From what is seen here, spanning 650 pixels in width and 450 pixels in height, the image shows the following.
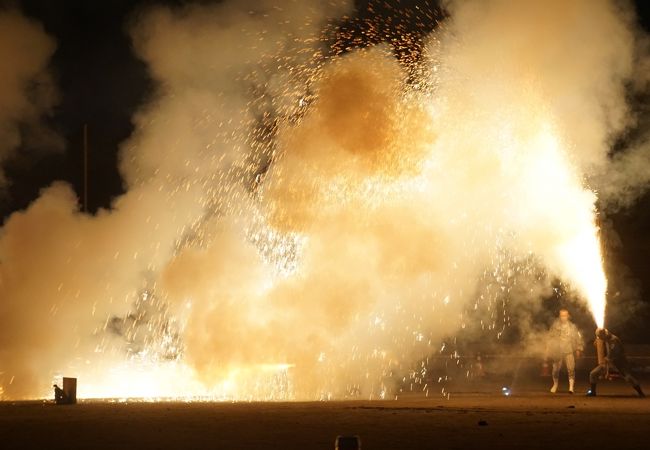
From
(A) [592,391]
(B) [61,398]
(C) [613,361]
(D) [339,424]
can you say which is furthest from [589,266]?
(B) [61,398]

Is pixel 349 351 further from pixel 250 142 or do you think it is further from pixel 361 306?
pixel 250 142

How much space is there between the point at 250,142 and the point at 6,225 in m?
5.80

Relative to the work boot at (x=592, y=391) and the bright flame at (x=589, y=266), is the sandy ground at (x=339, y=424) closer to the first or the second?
the work boot at (x=592, y=391)

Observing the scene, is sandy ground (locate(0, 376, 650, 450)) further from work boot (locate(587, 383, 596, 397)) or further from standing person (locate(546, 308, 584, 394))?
standing person (locate(546, 308, 584, 394))

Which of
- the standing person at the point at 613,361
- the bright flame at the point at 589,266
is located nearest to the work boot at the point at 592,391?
the standing person at the point at 613,361

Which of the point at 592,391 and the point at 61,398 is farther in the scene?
the point at 592,391

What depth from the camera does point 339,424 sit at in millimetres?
10719

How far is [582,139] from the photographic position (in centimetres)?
1833

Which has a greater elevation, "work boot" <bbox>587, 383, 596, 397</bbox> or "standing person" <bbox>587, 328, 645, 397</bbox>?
"standing person" <bbox>587, 328, 645, 397</bbox>

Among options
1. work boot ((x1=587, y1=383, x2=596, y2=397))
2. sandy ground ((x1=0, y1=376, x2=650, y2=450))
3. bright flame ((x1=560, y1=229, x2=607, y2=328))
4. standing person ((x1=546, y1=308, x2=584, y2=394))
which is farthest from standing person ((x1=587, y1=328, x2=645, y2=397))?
standing person ((x1=546, y1=308, x2=584, y2=394))

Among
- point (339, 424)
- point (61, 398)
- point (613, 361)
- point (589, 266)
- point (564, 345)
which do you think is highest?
point (589, 266)

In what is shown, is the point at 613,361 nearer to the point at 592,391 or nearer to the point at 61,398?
the point at 592,391

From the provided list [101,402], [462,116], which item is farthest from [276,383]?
[462,116]

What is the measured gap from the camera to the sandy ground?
9062mm
